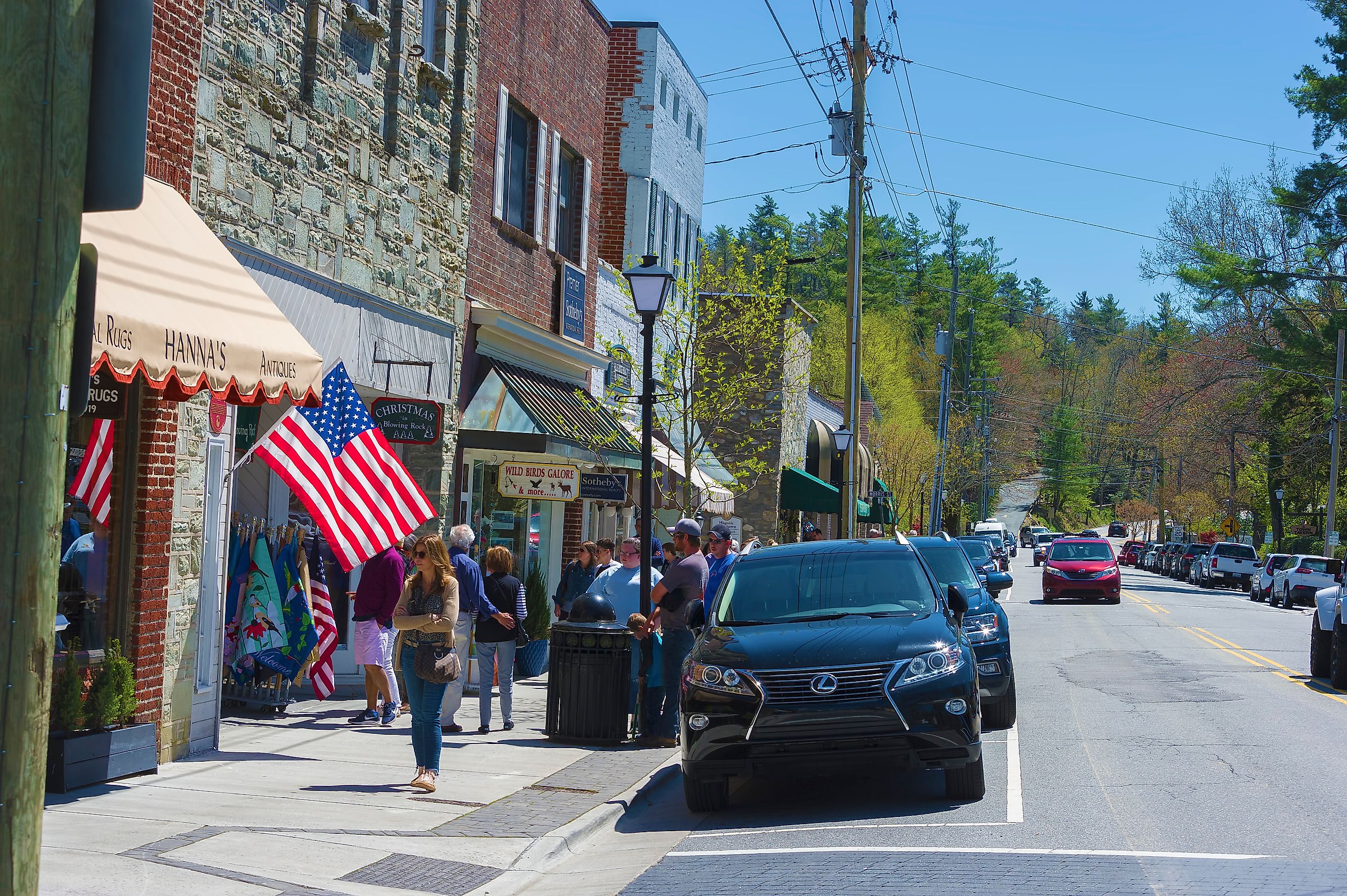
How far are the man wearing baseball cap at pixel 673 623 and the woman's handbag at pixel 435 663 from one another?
2.96m

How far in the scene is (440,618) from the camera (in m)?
9.45

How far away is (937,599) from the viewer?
33.5 ft

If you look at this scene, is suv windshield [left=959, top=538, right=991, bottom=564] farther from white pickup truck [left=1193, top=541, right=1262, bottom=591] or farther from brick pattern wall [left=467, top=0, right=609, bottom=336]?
white pickup truck [left=1193, top=541, right=1262, bottom=591]

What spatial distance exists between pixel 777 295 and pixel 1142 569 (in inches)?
2359

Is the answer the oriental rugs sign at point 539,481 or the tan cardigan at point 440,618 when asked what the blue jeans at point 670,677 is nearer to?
the tan cardigan at point 440,618

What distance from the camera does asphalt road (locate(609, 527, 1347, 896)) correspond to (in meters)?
6.95

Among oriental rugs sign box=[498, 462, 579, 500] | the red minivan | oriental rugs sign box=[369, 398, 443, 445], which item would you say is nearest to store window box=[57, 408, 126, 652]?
oriental rugs sign box=[369, 398, 443, 445]

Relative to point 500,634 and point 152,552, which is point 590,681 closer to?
point 500,634

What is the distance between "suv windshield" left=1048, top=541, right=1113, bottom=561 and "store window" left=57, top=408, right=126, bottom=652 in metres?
30.8

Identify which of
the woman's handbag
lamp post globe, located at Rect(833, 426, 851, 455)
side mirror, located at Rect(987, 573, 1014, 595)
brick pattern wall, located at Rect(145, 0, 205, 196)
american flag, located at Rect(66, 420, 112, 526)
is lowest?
the woman's handbag

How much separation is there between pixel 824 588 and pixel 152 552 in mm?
4977

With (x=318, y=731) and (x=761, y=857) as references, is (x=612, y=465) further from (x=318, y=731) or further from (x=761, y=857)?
(x=761, y=857)

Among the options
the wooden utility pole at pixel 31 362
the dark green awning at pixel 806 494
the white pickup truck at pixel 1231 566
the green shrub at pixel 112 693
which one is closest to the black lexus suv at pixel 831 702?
the green shrub at pixel 112 693

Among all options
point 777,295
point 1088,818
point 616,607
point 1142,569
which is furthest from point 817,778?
point 1142,569
